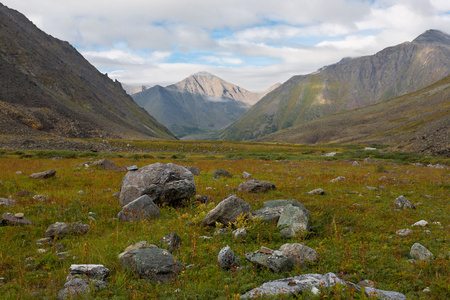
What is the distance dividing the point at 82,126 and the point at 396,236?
12234 cm

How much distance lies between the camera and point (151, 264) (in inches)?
243

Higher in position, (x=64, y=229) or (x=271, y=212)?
(x=64, y=229)

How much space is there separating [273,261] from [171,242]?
122 inches

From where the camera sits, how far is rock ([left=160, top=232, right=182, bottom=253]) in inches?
297

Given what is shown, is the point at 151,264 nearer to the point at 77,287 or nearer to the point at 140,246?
the point at 140,246

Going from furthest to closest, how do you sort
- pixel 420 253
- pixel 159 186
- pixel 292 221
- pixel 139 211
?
pixel 159 186
pixel 139 211
pixel 292 221
pixel 420 253

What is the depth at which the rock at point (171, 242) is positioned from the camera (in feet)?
24.7

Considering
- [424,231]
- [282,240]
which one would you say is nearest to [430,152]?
[424,231]

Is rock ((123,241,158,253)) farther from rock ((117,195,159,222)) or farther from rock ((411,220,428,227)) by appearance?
rock ((411,220,428,227))

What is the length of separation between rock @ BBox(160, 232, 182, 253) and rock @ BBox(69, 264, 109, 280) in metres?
1.88

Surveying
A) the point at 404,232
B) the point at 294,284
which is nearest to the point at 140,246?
the point at 294,284

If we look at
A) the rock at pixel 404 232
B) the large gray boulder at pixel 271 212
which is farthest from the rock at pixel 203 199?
the rock at pixel 404 232

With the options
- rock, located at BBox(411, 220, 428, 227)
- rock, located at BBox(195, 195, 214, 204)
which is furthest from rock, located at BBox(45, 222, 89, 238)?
rock, located at BBox(411, 220, 428, 227)

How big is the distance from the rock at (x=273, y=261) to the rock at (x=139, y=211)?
5.28 metres
